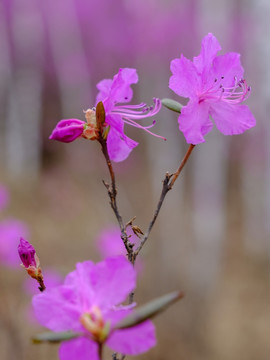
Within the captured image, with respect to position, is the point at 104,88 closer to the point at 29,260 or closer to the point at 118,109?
the point at 118,109

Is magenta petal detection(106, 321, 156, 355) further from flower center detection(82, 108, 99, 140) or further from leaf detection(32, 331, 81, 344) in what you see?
flower center detection(82, 108, 99, 140)

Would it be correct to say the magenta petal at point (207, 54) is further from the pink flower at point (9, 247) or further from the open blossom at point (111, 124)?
the pink flower at point (9, 247)

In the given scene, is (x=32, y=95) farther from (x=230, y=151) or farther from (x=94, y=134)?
(x=94, y=134)

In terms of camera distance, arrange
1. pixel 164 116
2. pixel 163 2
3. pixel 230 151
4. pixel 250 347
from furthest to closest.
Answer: pixel 230 151 → pixel 163 2 → pixel 164 116 → pixel 250 347

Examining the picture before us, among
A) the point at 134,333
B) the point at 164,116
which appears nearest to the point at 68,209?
the point at 164,116

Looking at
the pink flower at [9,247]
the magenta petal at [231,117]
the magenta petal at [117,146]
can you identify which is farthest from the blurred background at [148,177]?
the magenta petal at [231,117]

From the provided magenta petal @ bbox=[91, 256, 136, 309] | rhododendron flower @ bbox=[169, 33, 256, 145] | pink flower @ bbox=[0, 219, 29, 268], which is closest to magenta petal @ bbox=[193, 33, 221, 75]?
rhododendron flower @ bbox=[169, 33, 256, 145]
